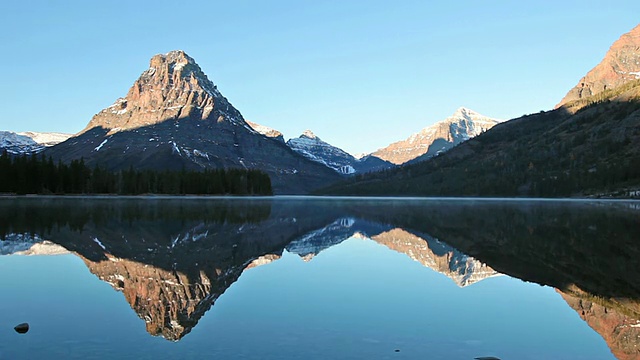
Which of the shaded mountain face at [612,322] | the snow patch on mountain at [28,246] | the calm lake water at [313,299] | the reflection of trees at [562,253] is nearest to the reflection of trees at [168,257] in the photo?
the calm lake water at [313,299]

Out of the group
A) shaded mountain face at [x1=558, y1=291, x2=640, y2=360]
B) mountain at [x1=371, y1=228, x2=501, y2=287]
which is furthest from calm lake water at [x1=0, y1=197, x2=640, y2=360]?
mountain at [x1=371, y1=228, x2=501, y2=287]

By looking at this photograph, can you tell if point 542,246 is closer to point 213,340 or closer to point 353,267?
point 353,267

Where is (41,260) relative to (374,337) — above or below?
above

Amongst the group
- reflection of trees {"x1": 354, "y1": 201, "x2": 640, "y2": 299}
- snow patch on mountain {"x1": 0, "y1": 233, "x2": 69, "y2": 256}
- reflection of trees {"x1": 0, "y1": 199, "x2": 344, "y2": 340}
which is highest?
snow patch on mountain {"x1": 0, "y1": 233, "x2": 69, "y2": 256}

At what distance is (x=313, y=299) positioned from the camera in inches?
904

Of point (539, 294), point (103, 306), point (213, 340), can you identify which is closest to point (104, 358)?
point (213, 340)

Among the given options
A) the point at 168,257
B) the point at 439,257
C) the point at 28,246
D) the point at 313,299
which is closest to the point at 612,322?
the point at 313,299

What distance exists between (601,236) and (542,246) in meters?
11.7

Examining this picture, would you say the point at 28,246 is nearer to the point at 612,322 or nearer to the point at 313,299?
the point at 313,299

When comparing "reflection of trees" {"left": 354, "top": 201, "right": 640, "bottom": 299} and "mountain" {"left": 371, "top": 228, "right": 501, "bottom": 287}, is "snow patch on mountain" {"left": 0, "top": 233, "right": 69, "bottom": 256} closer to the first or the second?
"mountain" {"left": 371, "top": 228, "right": 501, "bottom": 287}

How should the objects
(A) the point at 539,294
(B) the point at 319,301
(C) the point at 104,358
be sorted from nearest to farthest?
(C) the point at 104,358 → (B) the point at 319,301 → (A) the point at 539,294

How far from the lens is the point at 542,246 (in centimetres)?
4216

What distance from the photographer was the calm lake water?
16.0m

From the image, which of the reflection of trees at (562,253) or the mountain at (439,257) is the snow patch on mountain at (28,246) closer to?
the mountain at (439,257)
